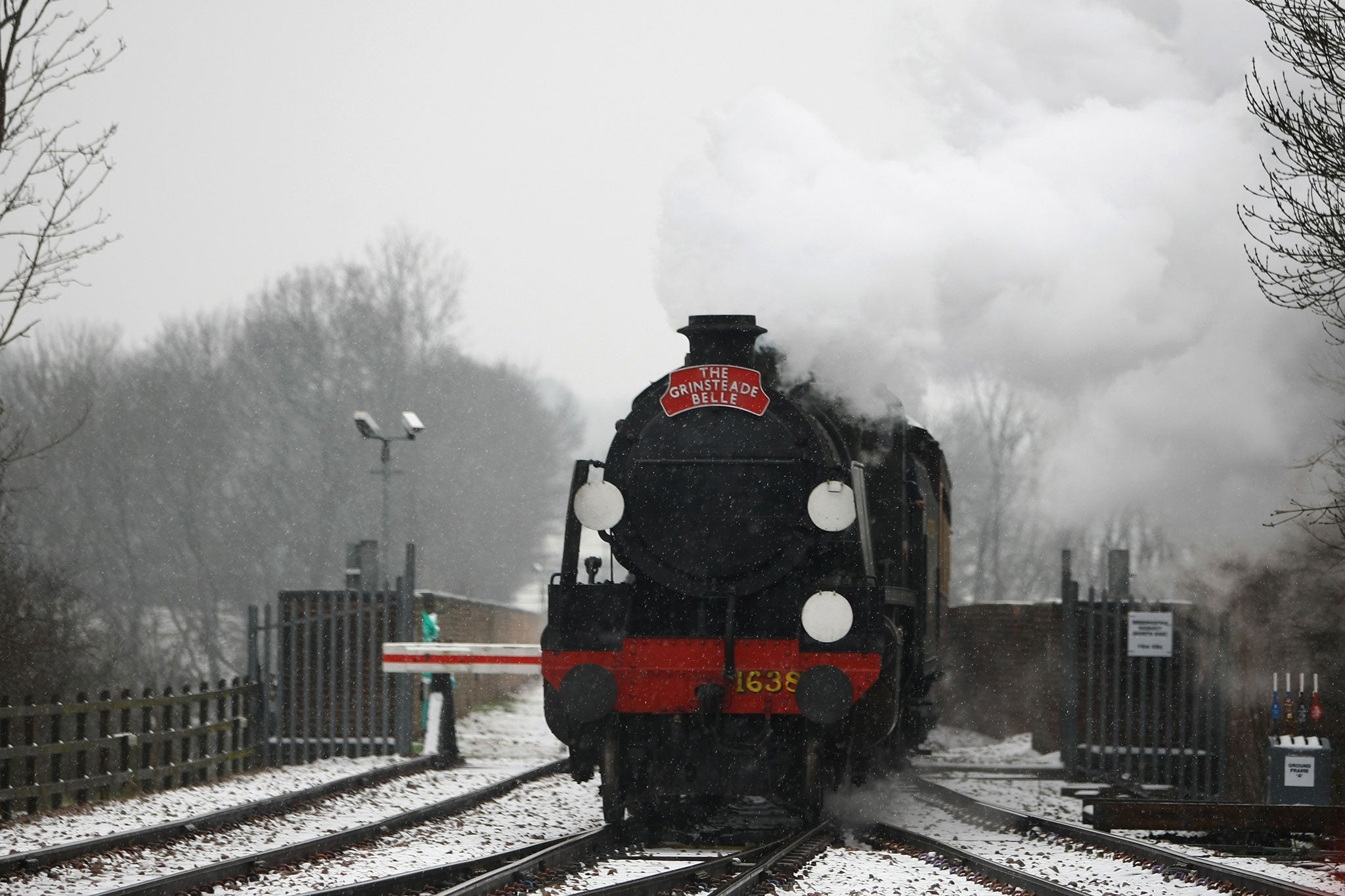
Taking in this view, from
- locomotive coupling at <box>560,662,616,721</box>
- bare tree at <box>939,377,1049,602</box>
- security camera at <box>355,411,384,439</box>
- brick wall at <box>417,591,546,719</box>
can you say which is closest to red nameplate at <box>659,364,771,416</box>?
locomotive coupling at <box>560,662,616,721</box>

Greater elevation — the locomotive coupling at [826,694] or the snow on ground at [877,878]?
the locomotive coupling at [826,694]

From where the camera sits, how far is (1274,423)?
1291 centimetres

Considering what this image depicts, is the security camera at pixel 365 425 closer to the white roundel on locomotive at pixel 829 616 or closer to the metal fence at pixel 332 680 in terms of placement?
the metal fence at pixel 332 680

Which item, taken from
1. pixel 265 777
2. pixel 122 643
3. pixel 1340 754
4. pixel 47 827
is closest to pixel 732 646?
pixel 47 827

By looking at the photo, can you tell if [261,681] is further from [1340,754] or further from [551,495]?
[551,495]

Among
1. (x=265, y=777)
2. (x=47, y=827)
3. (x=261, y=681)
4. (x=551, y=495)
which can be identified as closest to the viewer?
(x=47, y=827)

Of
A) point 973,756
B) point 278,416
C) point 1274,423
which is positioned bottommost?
point 973,756

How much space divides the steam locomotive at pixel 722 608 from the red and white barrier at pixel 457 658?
422 centimetres

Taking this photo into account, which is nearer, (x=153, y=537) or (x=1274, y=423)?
(x=1274, y=423)

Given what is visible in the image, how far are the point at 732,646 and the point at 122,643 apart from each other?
Answer: 969 inches

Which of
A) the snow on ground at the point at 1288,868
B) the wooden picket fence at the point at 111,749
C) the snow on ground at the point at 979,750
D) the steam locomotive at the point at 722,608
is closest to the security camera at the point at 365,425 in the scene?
the wooden picket fence at the point at 111,749

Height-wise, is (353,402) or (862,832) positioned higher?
(353,402)

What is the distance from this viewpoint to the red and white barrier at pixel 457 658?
1341 centimetres

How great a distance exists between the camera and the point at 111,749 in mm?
11125
